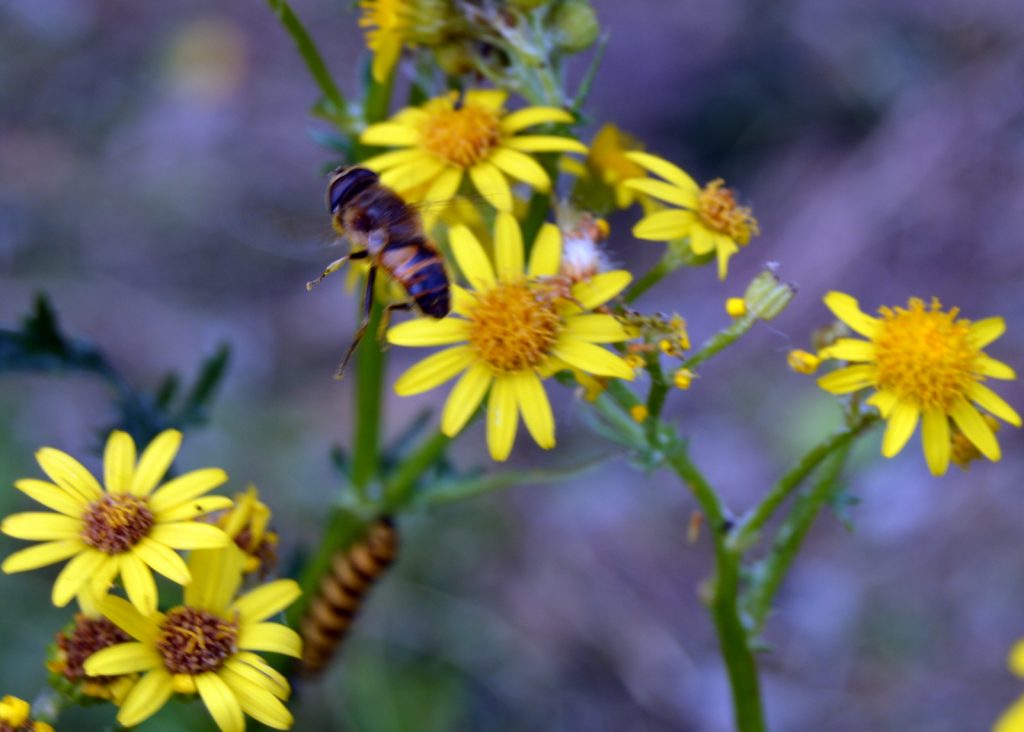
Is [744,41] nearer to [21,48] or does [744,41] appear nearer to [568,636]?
[568,636]

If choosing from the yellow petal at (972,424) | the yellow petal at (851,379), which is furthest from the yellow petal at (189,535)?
the yellow petal at (972,424)

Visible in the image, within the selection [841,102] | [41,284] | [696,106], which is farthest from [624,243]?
[41,284]

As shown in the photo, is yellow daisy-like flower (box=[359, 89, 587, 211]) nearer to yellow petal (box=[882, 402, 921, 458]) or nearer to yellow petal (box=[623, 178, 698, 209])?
yellow petal (box=[623, 178, 698, 209])

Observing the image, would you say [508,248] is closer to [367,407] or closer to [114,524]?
[367,407]

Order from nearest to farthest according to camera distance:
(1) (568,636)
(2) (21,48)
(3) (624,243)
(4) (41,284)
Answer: (1) (568,636), (4) (41,284), (3) (624,243), (2) (21,48)

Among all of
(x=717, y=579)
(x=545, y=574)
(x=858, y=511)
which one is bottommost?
(x=717, y=579)

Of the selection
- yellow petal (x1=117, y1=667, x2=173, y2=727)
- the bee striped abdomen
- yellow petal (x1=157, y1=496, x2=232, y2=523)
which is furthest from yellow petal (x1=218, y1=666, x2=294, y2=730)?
the bee striped abdomen
